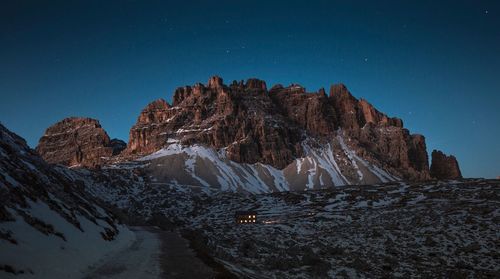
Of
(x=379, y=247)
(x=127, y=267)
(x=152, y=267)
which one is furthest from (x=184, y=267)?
(x=379, y=247)

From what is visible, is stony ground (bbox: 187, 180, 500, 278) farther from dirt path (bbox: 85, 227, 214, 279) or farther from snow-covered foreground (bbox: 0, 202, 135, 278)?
snow-covered foreground (bbox: 0, 202, 135, 278)

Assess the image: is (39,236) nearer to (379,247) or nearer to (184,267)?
(184,267)

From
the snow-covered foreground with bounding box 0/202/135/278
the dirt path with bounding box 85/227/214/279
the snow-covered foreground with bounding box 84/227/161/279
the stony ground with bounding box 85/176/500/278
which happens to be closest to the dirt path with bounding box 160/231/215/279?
the dirt path with bounding box 85/227/214/279

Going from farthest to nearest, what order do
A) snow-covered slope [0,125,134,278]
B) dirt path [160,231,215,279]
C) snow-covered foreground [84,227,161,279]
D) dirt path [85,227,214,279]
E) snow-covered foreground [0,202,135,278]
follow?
1. dirt path [160,231,215,279]
2. dirt path [85,227,214,279]
3. snow-covered foreground [84,227,161,279]
4. snow-covered slope [0,125,134,278]
5. snow-covered foreground [0,202,135,278]

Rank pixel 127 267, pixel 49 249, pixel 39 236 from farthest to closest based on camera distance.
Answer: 1. pixel 127 267
2. pixel 39 236
3. pixel 49 249

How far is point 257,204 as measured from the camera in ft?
374

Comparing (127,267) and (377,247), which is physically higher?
(127,267)

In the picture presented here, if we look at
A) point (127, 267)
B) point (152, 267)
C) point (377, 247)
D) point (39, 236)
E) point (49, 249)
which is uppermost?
point (39, 236)

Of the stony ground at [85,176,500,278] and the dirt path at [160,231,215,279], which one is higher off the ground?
the dirt path at [160,231,215,279]

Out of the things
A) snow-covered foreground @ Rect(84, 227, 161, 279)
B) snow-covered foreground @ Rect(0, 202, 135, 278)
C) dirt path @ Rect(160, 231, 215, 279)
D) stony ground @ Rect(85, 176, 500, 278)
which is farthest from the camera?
stony ground @ Rect(85, 176, 500, 278)

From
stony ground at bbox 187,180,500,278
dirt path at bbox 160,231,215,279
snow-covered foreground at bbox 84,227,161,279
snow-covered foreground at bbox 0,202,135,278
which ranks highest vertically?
snow-covered foreground at bbox 0,202,135,278

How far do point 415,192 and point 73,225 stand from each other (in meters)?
94.5

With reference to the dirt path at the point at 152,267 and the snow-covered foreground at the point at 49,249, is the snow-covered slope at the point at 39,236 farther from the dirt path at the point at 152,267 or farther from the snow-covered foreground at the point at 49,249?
the dirt path at the point at 152,267

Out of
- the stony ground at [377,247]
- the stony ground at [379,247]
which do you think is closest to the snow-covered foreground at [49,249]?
the stony ground at [377,247]
